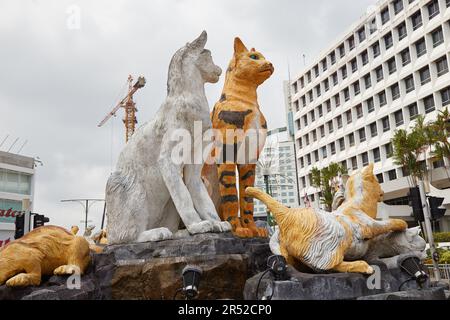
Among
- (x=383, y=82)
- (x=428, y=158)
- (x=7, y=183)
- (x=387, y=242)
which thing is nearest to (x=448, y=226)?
(x=428, y=158)

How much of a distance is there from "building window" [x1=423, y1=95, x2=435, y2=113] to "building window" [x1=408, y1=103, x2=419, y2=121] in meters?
0.69

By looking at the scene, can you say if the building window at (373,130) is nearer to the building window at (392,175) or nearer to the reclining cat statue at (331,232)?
the building window at (392,175)

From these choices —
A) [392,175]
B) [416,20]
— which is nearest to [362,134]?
[392,175]

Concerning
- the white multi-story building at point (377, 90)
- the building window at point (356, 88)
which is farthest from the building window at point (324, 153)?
the building window at point (356, 88)

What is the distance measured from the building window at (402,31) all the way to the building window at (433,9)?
2377 millimetres

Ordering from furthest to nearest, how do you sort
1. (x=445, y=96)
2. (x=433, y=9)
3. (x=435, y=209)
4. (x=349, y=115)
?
(x=349, y=115) < (x=433, y=9) < (x=445, y=96) < (x=435, y=209)

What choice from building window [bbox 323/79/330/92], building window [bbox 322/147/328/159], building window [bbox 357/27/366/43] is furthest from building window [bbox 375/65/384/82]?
building window [bbox 322/147/328/159]

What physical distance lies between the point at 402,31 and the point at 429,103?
22.8 feet

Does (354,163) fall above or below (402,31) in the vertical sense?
below

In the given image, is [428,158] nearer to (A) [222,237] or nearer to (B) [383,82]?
(B) [383,82]

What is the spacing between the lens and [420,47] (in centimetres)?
3130

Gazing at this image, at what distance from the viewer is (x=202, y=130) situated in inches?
193

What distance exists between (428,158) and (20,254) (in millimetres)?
29561

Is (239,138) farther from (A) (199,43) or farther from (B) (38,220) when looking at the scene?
(B) (38,220)
